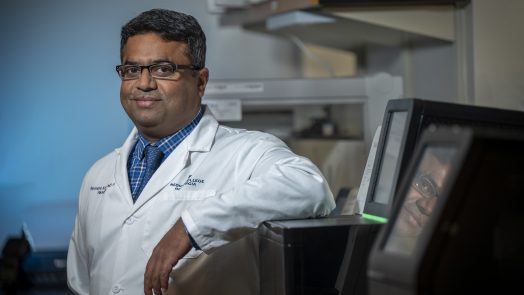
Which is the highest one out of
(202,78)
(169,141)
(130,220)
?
(202,78)

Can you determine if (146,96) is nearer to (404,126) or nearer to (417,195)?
(404,126)

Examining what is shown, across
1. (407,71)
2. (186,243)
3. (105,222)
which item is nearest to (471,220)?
(186,243)

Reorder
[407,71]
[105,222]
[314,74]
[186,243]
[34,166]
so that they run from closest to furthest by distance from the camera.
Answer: [186,243] < [105,222] < [407,71] < [34,166] < [314,74]

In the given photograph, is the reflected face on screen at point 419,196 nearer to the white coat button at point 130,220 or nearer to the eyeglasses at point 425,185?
the eyeglasses at point 425,185

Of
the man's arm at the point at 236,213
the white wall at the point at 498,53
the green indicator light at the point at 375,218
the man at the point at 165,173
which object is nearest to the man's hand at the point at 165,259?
the man's arm at the point at 236,213

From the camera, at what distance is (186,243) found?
1020 mm

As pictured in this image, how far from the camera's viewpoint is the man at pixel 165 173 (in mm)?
1206

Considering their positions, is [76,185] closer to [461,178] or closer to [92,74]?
[92,74]

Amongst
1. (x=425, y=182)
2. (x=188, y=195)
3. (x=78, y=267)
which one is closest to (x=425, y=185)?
(x=425, y=182)

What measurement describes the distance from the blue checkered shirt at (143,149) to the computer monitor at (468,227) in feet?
2.47

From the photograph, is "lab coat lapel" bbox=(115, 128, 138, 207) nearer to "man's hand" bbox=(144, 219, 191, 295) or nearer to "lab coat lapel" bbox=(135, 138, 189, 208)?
"lab coat lapel" bbox=(135, 138, 189, 208)

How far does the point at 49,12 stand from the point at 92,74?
0.26 metres

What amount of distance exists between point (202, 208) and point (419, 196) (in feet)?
1.36

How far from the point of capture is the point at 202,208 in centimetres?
103
